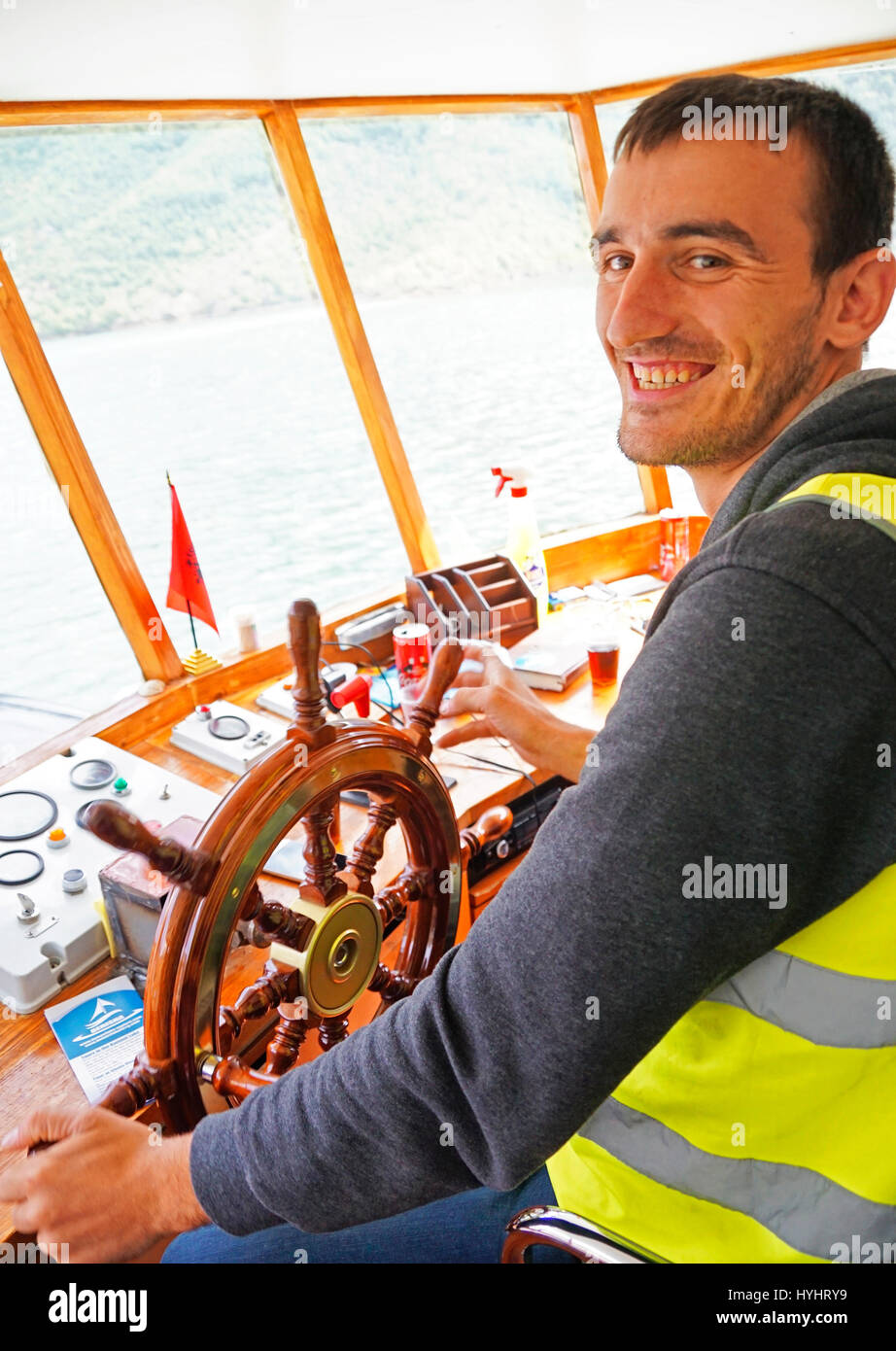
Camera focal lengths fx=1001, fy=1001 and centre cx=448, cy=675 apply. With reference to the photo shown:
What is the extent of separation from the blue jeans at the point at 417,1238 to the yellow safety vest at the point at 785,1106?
0.25m

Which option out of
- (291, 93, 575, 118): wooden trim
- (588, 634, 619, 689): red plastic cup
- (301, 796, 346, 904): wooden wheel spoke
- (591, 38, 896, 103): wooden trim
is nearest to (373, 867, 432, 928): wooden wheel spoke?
(301, 796, 346, 904): wooden wheel spoke

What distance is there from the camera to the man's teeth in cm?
117

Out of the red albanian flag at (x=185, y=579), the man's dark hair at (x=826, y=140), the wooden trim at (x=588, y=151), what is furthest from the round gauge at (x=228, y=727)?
the wooden trim at (x=588, y=151)

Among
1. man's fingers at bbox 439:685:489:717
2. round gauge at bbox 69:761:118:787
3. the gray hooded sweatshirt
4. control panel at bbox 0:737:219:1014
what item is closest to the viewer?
the gray hooded sweatshirt

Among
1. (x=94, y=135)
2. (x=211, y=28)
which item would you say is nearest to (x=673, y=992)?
(x=211, y=28)

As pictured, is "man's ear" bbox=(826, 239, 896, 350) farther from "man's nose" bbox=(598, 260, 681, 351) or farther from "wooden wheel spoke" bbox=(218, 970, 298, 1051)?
"wooden wheel spoke" bbox=(218, 970, 298, 1051)

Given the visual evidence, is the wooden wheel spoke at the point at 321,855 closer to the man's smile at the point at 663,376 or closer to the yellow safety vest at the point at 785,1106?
the yellow safety vest at the point at 785,1106

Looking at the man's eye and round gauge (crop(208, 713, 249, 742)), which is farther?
round gauge (crop(208, 713, 249, 742))

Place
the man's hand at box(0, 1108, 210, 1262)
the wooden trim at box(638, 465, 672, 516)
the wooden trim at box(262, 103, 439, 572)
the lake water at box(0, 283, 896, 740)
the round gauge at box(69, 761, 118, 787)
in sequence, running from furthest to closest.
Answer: the wooden trim at box(638, 465, 672, 516)
the wooden trim at box(262, 103, 439, 572)
the lake water at box(0, 283, 896, 740)
the round gauge at box(69, 761, 118, 787)
the man's hand at box(0, 1108, 210, 1262)

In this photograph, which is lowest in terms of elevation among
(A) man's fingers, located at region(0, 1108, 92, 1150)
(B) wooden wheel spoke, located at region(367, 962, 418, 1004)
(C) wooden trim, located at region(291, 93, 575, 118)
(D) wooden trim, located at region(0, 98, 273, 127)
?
(B) wooden wheel spoke, located at region(367, 962, 418, 1004)

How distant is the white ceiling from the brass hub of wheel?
4.13ft

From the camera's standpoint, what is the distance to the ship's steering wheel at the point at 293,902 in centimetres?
99

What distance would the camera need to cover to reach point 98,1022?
1355 mm
